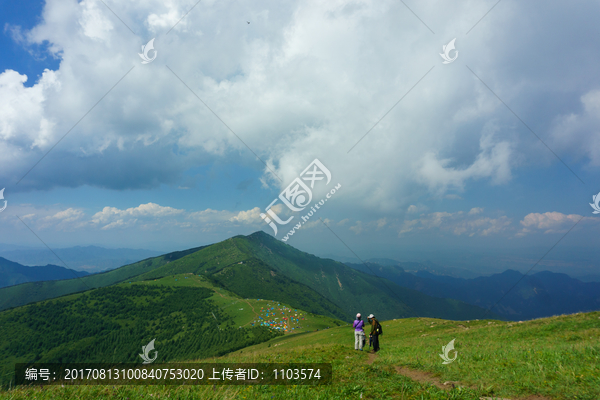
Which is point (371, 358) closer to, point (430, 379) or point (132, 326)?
point (430, 379)

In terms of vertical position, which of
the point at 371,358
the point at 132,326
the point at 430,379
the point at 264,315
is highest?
the point at 264,315

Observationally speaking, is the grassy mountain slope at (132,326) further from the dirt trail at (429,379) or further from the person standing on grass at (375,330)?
the dirt trail at (429,379)

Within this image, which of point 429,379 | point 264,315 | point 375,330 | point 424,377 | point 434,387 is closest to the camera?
point 434,387

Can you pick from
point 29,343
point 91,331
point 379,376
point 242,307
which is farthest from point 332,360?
point 29,343

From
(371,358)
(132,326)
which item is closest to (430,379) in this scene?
(371,358)

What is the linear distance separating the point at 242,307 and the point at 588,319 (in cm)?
15661

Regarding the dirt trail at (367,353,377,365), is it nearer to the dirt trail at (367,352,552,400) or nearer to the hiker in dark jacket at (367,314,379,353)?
the hiker in dark jacket at (367,314,379,353)

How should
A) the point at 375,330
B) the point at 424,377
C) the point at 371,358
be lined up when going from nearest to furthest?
the point at 424,377
the point at 371,358
the point at 375,330

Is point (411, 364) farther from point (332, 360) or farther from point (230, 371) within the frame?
point (230, 371)

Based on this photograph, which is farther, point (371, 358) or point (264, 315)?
point (264, 315)

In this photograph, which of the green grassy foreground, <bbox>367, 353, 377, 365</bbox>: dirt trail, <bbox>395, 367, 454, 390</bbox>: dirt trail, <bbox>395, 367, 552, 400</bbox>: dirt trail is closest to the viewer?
the green grassy foreground

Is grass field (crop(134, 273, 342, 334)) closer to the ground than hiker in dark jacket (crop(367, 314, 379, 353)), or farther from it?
farther from it

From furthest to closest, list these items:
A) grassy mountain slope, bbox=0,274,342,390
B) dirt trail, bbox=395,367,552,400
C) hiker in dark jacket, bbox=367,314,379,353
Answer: grassy mountain slope, bbox=0,274,342,390 → hiker in dark jacket, bbox=367,314,379,353 → dirt trail, bbox=395,367,552,400


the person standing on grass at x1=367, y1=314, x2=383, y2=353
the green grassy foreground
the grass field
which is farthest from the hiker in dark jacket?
the grass field
